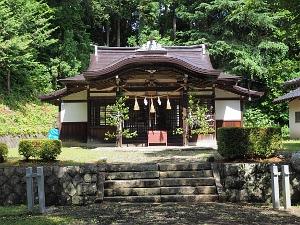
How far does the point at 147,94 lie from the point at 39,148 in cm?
883

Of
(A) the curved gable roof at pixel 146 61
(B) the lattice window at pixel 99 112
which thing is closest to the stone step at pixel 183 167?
(A) the curved gable roof at pixel 146 61

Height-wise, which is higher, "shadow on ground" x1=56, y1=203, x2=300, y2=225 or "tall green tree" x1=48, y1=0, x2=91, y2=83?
"tall green tree" x1=48, y1=0, x2=91, y2=83

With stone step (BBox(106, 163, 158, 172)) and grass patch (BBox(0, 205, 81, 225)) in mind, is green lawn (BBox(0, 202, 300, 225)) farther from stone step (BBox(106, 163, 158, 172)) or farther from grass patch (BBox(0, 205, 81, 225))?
stone step (BBox(106, 163, 158, 172))

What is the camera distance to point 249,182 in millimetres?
10617

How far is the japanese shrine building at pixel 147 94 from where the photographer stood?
18594 mm

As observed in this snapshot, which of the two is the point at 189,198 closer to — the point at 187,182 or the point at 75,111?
the point at 187,182

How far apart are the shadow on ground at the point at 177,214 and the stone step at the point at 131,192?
64cm

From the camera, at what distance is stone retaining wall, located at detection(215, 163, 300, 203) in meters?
10.5

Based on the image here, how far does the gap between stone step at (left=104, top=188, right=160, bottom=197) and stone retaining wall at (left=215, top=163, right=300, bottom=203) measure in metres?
1.77

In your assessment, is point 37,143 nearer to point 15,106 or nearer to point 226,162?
point 226,162

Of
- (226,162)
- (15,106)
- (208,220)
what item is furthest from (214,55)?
(208,220)

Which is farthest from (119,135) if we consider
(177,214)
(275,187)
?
(177,214)

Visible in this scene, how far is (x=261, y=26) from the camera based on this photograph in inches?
1264

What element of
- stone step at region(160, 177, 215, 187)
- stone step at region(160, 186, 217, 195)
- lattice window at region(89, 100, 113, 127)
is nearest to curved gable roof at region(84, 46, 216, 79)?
lattice window at region(89, 100, 113, 127)
